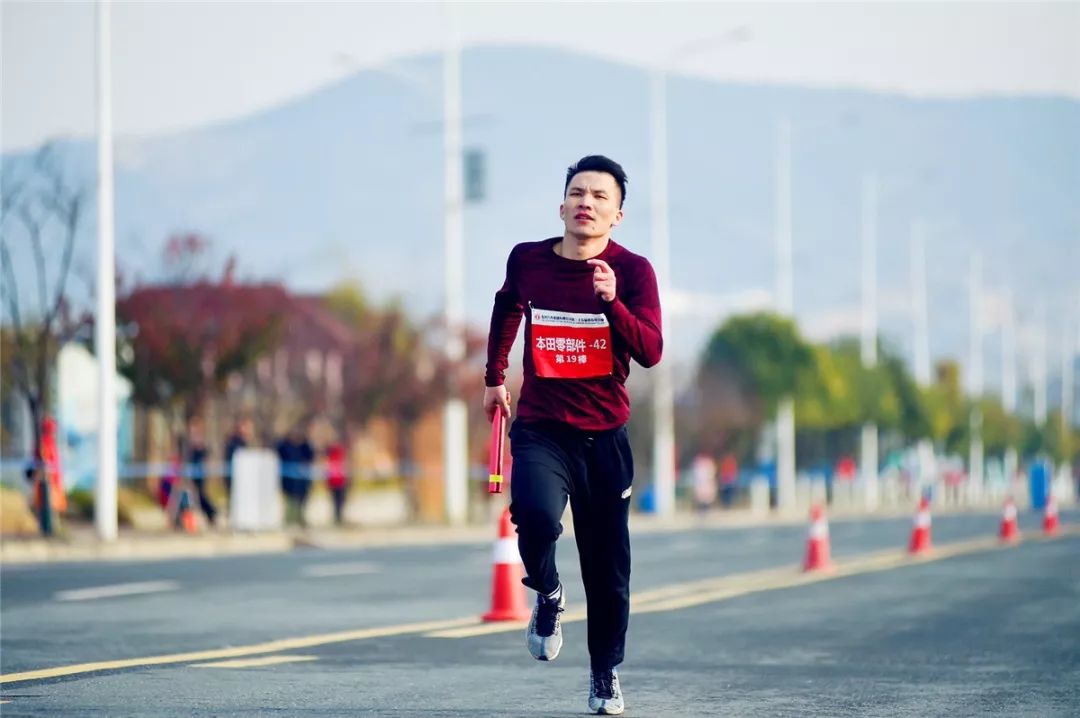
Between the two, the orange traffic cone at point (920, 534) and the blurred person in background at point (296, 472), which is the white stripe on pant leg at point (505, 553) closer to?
the orange traffic cone at point (920, 534)

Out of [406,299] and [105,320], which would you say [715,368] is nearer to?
[406,299]

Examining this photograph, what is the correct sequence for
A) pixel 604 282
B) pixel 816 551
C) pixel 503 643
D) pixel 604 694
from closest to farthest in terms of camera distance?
pixel 604 282, pixel 604 694, pixel 503 643, pixel 816 551

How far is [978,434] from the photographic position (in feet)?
393

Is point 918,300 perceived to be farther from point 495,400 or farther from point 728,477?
point 495,400

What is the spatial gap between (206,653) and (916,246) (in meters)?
87.8

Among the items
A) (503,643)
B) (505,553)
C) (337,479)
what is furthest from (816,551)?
(337,479)

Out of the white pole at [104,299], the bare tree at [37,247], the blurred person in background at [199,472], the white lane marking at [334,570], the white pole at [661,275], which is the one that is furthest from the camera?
the white pole at [661,275]

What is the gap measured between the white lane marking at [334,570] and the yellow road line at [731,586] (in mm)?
3358

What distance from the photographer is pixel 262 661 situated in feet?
35.1

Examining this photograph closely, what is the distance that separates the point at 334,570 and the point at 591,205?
533 inches

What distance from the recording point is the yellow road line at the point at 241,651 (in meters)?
9.95

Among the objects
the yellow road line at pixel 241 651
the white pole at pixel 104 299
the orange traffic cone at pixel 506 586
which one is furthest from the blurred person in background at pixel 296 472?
the orange traffic cone at pixel 506 586

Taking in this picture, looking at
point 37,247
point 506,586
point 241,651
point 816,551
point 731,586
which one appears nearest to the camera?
point 241,651

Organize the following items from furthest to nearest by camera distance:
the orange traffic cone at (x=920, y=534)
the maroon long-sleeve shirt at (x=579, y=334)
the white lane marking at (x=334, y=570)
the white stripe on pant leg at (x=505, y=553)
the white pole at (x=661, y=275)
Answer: the white pole at (x=661, y=275) → the orange traffic cone at (x=920, y=534) → the white lane marking at (x=334, y=570) → the white stripe on pant leg at (x=505, y=553) → the maroon long-sleeve shirt at (x=579, y=334)
